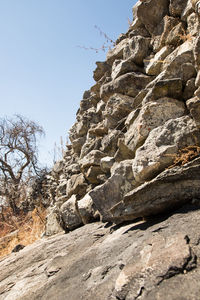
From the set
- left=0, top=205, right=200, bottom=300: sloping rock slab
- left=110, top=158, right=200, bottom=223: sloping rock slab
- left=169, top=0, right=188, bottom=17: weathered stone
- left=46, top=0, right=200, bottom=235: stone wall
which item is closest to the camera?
left=0, top=205, right=200, bottom=300: sloping rock slab

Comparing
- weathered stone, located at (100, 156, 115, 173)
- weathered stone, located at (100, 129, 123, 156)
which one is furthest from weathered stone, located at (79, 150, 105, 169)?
Result: weathered stone, located at (100, 156, 115, 173)

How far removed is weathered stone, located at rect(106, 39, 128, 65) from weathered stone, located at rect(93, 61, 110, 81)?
1.35ft

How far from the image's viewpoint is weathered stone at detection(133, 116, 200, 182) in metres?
1.92

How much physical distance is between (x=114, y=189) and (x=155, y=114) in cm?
103

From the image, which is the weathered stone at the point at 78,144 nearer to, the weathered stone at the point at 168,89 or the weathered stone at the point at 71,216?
the weathered stone at the point at 71,216

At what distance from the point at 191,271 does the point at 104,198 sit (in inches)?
57.3

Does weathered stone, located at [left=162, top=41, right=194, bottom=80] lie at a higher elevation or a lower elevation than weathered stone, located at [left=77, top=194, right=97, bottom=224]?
higher

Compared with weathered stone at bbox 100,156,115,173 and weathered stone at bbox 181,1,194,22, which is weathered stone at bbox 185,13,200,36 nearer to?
weathered stone at bbox 181,1,194,22

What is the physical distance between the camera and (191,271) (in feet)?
3.64

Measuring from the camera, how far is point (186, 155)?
1.82 meters

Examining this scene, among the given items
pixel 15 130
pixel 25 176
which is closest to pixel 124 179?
pixel 25 176

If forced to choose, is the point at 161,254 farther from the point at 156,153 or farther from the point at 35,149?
the point at 35,149

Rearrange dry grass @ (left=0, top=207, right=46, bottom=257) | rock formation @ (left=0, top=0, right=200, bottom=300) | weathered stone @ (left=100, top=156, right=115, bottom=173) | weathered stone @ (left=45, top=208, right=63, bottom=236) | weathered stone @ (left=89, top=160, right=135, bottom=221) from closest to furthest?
rock formation @ (left=0, top=0, right=200, bottom=300) → weathered stone @ (left=89, top=160, right=135, bottom=221) → weathered stone @ (left=100, top=156, right=115, bottom=173) → weathered stone @ (left=45, top=208, right=63, bottom=236) → dry grass @ (left=0, top=207, right=46, bottom=257)

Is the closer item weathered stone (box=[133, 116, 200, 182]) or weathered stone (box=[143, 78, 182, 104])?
weathered stone (box=[133, 116, 200, 182])
